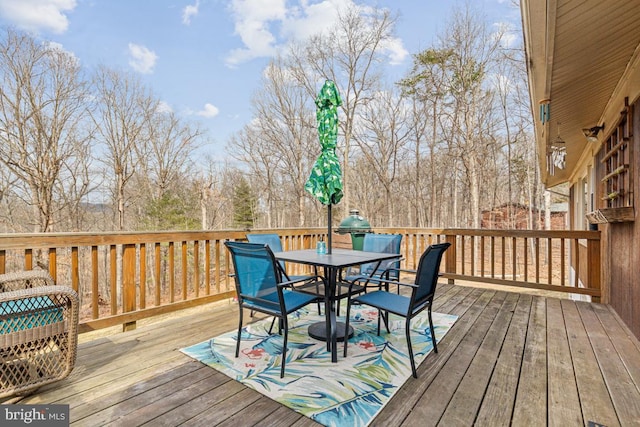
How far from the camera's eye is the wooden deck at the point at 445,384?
1.83 metres

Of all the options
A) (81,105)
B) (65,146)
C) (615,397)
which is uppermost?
(81,105)

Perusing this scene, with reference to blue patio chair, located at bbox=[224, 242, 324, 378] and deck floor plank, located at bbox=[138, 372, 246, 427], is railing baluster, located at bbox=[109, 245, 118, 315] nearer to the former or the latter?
blue patio chair, located at bbox=[224, 242, 324, 378]

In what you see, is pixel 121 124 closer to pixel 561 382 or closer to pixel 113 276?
pixel 113 276

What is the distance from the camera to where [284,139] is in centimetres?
1521

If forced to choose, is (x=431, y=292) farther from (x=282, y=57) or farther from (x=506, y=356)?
(x=282, y=57)

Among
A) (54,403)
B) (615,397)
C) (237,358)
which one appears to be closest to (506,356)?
(615,397)

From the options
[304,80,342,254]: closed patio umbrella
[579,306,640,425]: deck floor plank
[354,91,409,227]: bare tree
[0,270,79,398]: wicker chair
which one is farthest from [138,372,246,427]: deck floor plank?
[354,91,409,227]: bare tree

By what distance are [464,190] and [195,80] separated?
45.7 ft

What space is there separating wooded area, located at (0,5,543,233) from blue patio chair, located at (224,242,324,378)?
31.6 ft

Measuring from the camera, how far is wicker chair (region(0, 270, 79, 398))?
1.88m

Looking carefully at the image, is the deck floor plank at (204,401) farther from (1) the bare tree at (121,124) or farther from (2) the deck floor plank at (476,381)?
(1) the bare tree at (121,124)

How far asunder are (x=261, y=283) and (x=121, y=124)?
1355 cm

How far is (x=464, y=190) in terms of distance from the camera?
16.2 m

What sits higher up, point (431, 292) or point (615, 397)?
point (431, 292)
